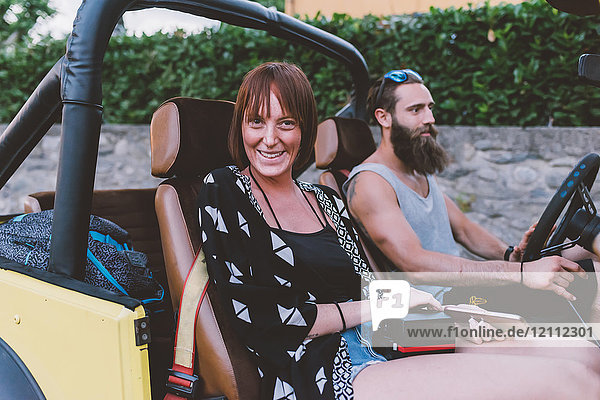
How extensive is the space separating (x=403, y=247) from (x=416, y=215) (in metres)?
0.31

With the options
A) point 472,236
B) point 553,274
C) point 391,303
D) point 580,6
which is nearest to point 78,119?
point 391,303

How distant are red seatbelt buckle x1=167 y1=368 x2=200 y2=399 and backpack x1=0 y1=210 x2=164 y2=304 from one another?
0.99 feet

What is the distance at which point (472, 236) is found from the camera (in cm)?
288

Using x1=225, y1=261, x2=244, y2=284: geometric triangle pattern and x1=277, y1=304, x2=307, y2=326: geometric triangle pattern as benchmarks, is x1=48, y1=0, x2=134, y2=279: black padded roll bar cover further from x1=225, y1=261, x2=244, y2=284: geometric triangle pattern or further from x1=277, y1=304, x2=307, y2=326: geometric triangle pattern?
x1=277, y1=304, x2=307, y2=326: geometric triangle pattern

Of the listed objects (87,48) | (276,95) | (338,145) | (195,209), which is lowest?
(195,209)

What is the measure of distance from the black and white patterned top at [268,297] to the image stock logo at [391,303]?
14 cm

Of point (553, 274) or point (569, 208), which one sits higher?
point (569, 208)

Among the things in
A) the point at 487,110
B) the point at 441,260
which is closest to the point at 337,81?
the point at 487,110

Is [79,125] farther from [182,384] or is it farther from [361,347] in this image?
[361,347]

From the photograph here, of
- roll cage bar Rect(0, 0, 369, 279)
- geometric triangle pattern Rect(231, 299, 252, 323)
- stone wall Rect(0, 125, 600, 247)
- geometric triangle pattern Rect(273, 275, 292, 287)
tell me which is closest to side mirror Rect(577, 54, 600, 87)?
geometric triangle pattern Rect(273, 275, 292, 287)

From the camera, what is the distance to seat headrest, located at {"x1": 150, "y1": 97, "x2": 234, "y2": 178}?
1.73 m

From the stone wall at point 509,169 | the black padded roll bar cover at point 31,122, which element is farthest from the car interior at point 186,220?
the stone wall at point 509,169

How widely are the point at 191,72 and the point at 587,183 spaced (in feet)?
15.1

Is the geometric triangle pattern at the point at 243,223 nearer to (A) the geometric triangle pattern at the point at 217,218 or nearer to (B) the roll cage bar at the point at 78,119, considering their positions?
(A) the geometric triangle pattern at the point at 217,218
